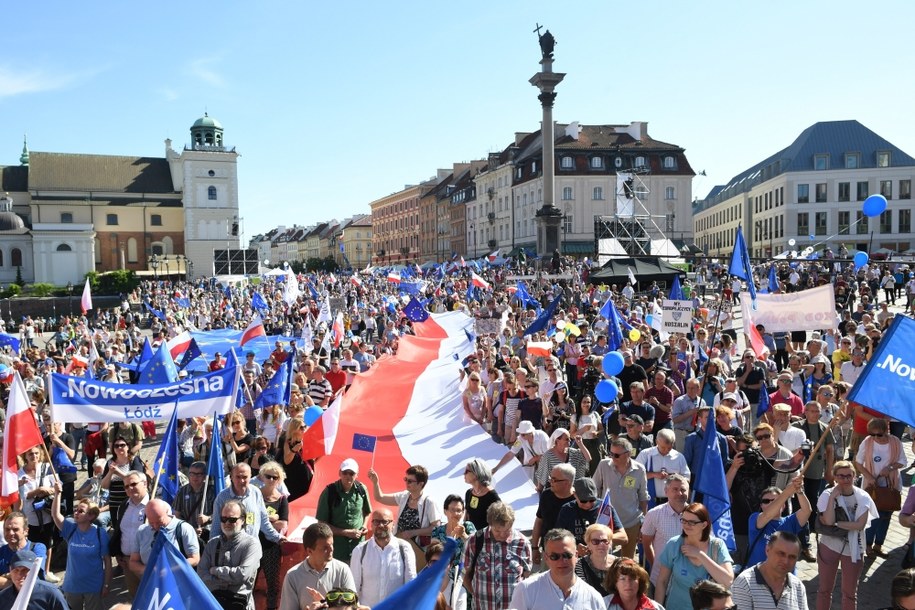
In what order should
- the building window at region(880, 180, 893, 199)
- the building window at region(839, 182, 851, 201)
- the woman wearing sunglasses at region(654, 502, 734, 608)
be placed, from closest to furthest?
the woman wearing sunglasses at region(654, 502, 734, 608), the building window at region(880, 180, 893, 199), the building window at region(839, 182, 851, 201)

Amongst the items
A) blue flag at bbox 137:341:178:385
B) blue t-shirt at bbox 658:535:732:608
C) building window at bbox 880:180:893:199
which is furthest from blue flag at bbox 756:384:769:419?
building window at bbox 880:180:893:199

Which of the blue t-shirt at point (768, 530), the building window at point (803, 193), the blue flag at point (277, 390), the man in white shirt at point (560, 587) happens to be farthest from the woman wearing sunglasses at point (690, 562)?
the building window at point (803, 193)

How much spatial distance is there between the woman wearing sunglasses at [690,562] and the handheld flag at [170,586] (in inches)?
115

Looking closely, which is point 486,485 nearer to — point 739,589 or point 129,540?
point 739,589

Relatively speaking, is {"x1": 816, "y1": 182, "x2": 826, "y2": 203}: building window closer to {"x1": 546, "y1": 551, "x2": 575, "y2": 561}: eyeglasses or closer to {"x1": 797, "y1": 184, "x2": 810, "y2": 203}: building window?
{"x1": 797, "y1": 184, "x2": 810, "y2": 203}: building window

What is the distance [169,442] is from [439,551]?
3423 millimetres

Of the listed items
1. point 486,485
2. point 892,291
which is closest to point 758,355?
point 486,485

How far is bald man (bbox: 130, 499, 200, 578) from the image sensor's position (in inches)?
237

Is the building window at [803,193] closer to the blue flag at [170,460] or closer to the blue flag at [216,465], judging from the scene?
the blue flag at [170,460]

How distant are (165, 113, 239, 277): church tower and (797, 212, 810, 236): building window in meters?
63.0

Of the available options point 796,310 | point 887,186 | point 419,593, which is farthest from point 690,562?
point 887,186

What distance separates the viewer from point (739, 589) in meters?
4.95

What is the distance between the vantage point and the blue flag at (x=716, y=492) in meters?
6.58

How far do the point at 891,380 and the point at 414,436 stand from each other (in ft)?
20.4
